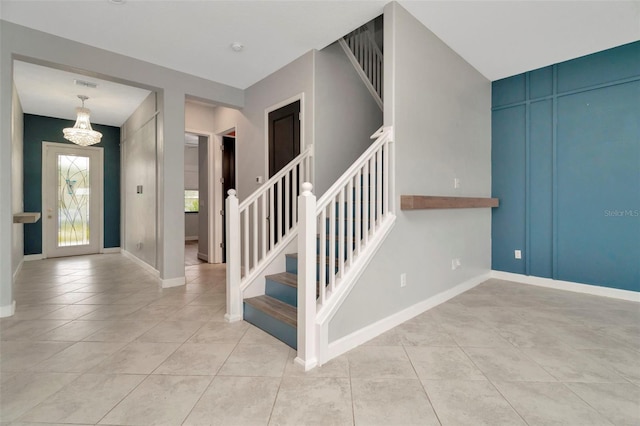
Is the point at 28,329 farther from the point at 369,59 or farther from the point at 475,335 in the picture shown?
the point at 369,59

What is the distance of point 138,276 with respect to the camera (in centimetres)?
464

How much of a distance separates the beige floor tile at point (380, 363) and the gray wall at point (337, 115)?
189cm

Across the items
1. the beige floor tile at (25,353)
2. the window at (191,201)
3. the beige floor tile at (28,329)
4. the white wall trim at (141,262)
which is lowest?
the beige floor tile at (25,353)

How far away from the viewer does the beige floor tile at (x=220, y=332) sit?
→ 2.45m

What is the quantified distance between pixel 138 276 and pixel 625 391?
211 inches

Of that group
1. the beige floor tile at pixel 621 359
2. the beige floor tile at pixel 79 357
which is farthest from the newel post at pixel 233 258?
the beige floor tile at pixel 621 359

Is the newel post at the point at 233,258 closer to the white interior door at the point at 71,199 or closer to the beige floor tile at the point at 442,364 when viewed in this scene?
the beige floor tile at the point at 442,364

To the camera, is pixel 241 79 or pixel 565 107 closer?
pixel 565 107

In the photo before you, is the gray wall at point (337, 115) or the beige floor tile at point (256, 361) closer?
the beige floor tile at point (256, 361)

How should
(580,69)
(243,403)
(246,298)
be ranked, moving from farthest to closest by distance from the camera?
(580,69) < (246,298) < (243,403)

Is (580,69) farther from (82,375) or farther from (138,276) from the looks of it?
(138,276)

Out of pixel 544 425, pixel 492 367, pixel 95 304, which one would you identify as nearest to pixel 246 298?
pixel 95 304

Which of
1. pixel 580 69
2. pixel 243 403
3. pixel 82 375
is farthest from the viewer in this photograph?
pixel 580 69

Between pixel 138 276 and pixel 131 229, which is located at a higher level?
pixel 131 229
